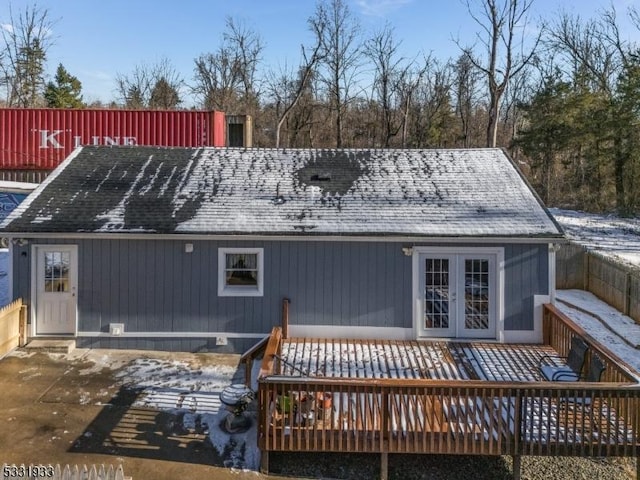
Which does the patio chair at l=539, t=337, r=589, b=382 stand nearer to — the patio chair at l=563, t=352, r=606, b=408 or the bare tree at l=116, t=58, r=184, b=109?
the patio chair at l=563, t=352, r=606, b=408

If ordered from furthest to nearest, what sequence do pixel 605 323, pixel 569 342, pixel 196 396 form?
1. pixel 605 323
2. pixel 569 342
3. pixel 196 396

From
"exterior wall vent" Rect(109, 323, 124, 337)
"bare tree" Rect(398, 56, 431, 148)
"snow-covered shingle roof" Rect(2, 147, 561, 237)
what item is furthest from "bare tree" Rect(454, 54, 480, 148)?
"exterior wall vent" Rect(109, 323, 124, 337)

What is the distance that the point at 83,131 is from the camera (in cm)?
1670

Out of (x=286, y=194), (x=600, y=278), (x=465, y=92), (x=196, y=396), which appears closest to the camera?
(x=196, y=396)

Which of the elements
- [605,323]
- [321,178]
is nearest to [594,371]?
[605,323]

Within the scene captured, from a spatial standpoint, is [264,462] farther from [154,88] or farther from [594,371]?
[154,88]

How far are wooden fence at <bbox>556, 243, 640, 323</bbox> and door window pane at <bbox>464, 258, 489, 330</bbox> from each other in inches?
177

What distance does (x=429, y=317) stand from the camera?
902 cm

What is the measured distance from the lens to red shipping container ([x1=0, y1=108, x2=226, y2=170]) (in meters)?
16.5

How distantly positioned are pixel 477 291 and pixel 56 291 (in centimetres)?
822

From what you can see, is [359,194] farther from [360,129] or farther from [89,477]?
[360,129]

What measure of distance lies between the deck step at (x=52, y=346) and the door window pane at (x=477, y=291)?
7.61 m

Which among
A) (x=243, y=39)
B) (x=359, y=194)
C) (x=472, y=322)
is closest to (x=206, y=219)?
(x=359, y=194)

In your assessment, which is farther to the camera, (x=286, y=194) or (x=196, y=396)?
(x=286, y=194)
